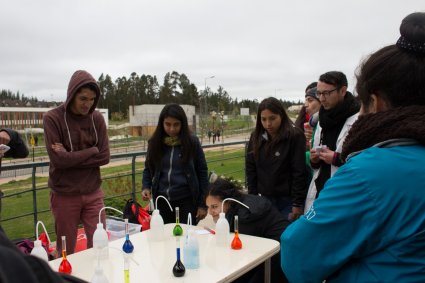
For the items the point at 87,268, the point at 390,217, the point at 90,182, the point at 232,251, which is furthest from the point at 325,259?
the point at 90,182

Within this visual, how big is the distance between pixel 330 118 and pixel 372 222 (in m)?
2.06

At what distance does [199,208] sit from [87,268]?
1481 millimetres

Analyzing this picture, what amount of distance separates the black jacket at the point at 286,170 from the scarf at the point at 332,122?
0.61 ft

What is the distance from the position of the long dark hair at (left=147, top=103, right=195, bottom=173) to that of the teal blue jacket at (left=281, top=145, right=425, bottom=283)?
2.31 m

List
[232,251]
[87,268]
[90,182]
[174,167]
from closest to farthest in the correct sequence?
[87,268] < [232,251] < [90,182] < [174,167]

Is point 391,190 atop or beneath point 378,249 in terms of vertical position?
atop

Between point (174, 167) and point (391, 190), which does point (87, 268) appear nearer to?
point (174, 167)

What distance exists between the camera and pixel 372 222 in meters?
0.95

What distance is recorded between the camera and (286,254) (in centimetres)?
112

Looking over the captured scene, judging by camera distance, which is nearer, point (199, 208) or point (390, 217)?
point (390, 217)

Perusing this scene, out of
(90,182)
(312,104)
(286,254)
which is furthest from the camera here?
(312,104)

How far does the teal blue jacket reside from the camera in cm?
93

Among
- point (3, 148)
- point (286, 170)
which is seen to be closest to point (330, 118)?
point (286, 170)

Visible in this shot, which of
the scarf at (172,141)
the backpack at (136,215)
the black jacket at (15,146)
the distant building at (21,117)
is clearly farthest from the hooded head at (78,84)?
the distant building at (21,117)
